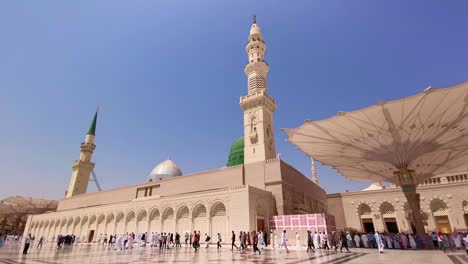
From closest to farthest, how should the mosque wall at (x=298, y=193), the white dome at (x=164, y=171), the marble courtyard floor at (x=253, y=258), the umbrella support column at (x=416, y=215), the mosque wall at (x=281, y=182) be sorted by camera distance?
the marble courtyard floor at (x=253, y=258) → the umbrella support column at (x=416, y=215) → the mosque wall at (x=281, y=182) → the mosque wall at (x=298, y=193) → the white dome at (x=164, y=171)

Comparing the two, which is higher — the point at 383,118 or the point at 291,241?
the point at 383,118

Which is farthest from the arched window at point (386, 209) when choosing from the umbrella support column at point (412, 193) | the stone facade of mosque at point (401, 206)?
the umbrella support column at point (412, 193)

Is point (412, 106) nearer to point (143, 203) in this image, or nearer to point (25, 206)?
point (143, 203)

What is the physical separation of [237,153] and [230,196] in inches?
707

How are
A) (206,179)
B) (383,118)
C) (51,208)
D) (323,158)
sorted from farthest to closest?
1. (51,208)
2. (206,179)
3. (323,158)
4. (383,118)

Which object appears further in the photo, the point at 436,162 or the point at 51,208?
the point at 51,208

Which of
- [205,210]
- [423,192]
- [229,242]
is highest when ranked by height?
[423,192]

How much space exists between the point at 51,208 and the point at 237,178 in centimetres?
5505

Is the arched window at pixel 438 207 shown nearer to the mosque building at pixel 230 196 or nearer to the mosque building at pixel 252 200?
the mosque building at pixel 252 200

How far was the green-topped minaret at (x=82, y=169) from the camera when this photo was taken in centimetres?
4969

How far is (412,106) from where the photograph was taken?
47.6 feet

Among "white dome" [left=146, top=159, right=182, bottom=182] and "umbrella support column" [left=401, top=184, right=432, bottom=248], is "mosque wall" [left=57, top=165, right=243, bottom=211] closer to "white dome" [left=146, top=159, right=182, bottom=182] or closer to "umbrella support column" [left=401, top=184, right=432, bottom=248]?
"white dome" [left=146, top=159, right=182, bottom=182]

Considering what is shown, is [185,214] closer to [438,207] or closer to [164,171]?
[164,171]

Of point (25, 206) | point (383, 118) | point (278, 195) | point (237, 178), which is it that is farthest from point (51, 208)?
point (383, 118)
